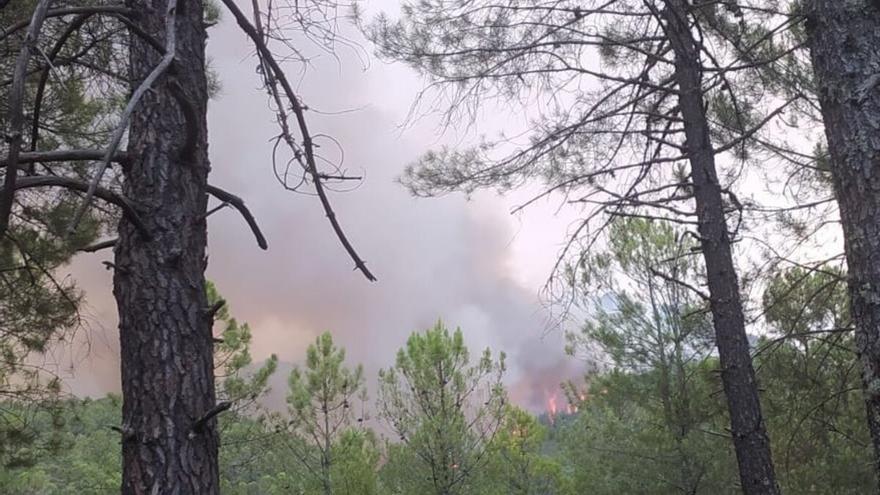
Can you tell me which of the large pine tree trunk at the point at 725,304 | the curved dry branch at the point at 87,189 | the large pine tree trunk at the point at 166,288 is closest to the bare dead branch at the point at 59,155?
the curved dry branch at the point at 87,189

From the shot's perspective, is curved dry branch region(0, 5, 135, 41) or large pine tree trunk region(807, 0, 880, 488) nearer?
curved dry branch region(0, 5, 135, 41)

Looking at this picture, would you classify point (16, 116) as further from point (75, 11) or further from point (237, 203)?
point (237, 203)

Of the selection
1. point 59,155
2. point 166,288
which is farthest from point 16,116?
point 166,288

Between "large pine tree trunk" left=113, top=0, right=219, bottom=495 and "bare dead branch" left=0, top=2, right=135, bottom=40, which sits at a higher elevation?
"bare dead branch" left=0, top=2, right=135, bottom=40

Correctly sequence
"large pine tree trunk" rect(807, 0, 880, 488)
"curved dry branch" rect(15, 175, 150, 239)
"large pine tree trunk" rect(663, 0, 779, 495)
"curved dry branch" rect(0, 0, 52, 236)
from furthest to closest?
1. "large pine tree trunk" rect(663, 0, 779, 495)
2. "large pine tree trunk" rect(807, 0, 880, 488)
3. "curved dry branch" rect(15, 175, 150, 239)
4. "curved dry branch" rect(0, 0, 52, 236)

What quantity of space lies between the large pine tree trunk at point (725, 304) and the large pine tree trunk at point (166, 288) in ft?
10.5

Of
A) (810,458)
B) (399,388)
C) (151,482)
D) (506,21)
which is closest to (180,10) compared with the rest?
(151,482)

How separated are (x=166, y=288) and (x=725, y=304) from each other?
12.4ft

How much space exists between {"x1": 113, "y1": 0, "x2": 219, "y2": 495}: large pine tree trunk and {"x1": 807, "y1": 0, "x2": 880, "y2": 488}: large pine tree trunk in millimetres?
2262

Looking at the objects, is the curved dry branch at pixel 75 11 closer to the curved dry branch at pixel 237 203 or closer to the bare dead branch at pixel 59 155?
the bare dead branch at pixel 59 155

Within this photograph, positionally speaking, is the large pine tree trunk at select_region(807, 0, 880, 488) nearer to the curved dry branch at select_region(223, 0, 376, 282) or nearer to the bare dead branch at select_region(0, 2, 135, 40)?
the curved dry branch at select_region(223, 0, 376, 282)

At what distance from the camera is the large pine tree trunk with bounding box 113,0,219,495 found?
181 cm

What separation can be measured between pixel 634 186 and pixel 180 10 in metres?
3.96

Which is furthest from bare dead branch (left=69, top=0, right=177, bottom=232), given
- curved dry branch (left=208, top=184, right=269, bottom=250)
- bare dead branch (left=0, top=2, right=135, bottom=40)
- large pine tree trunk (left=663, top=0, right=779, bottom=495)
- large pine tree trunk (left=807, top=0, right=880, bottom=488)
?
large pine tree trunk (left=663, top=0, right=779, bottom=495)
